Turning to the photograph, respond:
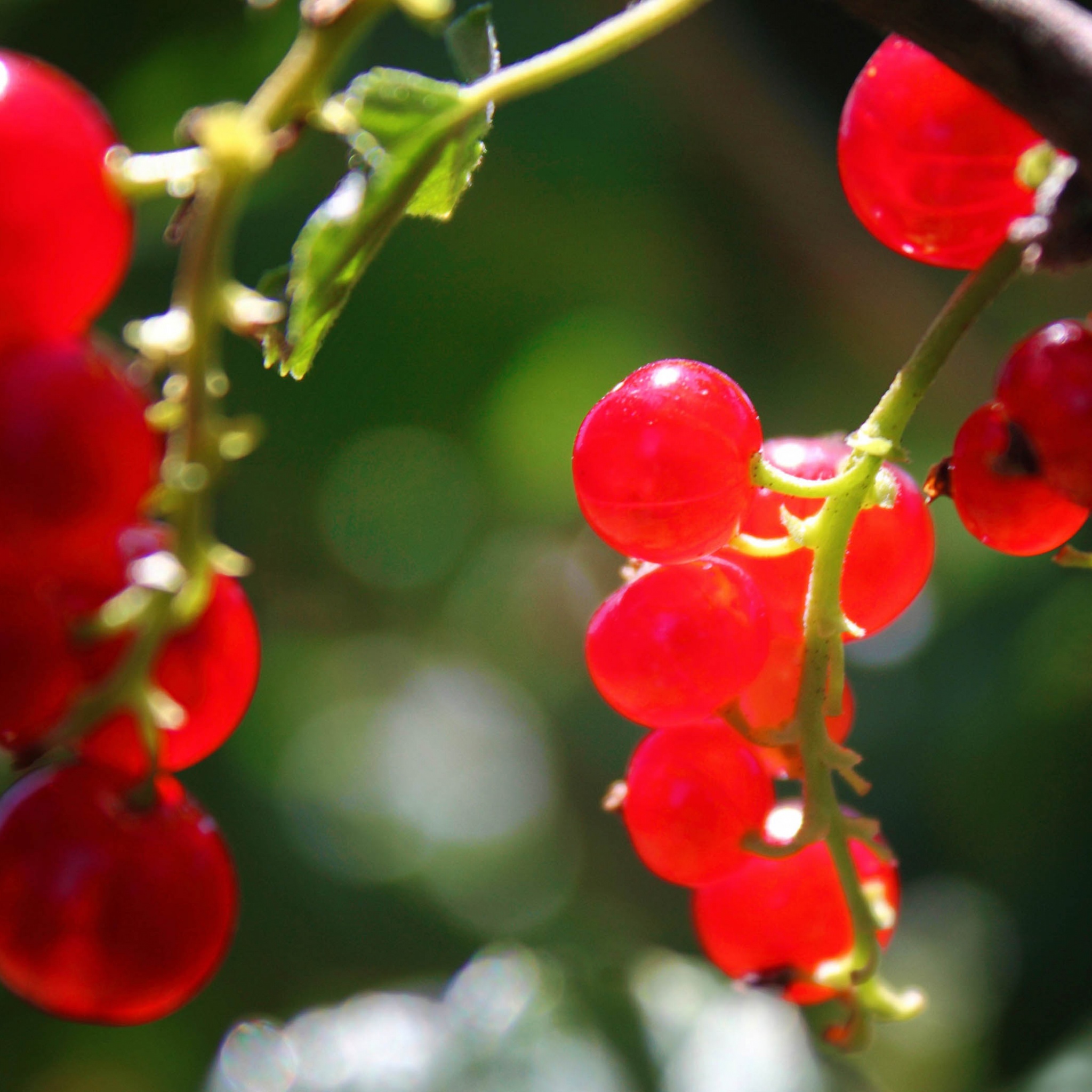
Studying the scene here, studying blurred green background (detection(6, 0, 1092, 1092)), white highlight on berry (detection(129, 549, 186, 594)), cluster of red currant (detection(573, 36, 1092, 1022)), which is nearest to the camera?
white highlight on berry (detection(129, 549, 186, 594))

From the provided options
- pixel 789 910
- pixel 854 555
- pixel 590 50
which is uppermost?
pixel 590 50

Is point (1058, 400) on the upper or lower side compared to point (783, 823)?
upper

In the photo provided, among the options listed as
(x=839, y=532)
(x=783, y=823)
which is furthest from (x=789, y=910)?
(x=839, y=532)

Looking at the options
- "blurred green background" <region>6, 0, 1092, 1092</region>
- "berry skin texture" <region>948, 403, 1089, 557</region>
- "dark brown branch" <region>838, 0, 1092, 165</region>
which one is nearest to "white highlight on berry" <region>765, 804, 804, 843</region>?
"berry skin texture" <region>948, 403, 1089, 557</region>

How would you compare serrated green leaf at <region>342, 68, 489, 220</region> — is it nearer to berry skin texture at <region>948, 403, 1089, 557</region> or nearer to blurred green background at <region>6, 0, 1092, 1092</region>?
berry skin texture at <region>948, 403, 1089, 557</region>

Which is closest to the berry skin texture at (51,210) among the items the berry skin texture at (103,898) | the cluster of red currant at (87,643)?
the cluster of red currant at (87,643)

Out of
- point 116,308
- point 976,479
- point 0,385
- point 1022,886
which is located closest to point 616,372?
point 116,308

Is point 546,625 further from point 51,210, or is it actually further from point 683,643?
point 51,210

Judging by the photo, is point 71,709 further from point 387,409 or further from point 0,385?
point 387,409
